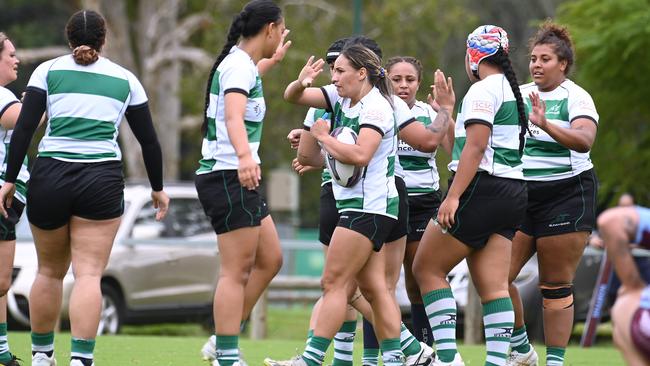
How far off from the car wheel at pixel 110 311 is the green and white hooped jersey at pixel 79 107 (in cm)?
744

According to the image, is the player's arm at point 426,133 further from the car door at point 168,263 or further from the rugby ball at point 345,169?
the car door at point 168,263

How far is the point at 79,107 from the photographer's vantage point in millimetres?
7215

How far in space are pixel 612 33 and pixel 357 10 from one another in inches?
216

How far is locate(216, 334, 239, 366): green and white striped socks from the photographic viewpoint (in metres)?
6.98

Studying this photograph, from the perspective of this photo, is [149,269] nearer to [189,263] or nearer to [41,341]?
[189,263]

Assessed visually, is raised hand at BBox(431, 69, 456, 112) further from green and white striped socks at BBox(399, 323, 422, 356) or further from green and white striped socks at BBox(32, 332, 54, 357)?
green and white striped socks at BBox(32, 332, 54, 357)

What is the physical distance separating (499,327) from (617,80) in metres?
10.0

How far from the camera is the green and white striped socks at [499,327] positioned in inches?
295

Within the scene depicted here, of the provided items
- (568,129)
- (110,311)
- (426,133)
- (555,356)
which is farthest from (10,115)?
(110,311)

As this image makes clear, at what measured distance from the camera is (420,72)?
340 inches

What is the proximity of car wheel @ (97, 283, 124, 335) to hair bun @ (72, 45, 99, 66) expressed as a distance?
7.58 meters

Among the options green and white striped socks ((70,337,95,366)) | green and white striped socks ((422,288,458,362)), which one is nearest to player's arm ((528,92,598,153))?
green and white striped socks ((422,288,458,362))

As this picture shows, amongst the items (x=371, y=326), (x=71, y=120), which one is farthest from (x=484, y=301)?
(x=71, y=120)

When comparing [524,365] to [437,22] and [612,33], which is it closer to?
[612,33]
